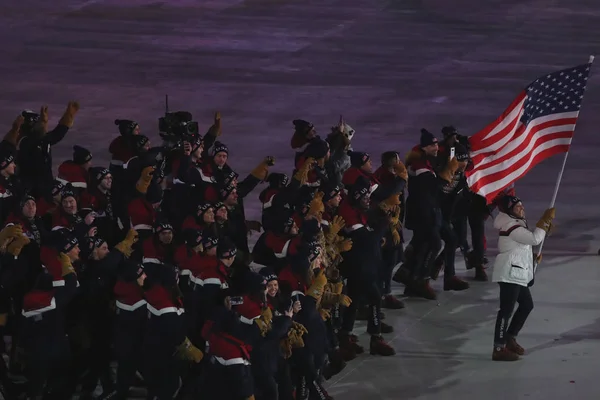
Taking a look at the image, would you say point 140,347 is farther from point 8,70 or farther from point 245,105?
point 8,70

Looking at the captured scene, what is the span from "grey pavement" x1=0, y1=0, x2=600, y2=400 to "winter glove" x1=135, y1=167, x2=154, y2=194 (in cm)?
291

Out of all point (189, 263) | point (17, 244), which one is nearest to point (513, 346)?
point (189, 263)

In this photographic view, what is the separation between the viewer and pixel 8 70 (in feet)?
94.0

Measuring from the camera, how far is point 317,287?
45.0ft

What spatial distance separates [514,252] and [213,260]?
339 cm

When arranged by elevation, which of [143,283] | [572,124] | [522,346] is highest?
[572,124]

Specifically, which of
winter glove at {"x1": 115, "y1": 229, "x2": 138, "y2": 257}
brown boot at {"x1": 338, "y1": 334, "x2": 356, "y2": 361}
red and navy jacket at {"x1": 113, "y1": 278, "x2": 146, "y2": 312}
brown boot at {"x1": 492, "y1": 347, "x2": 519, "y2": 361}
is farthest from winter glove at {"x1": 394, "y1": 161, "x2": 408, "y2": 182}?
red and navy jacket at {"x1": 113, "y1": 278, "x2": 146, "y2": 312}

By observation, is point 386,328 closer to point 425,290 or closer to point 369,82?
point 425,290

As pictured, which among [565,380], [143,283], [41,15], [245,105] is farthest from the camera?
[41,15]

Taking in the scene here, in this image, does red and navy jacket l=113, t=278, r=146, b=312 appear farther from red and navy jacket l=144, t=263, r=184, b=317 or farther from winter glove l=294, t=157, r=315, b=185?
winter glove l=294, t=157, r=315, b=185

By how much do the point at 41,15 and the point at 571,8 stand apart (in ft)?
40.3

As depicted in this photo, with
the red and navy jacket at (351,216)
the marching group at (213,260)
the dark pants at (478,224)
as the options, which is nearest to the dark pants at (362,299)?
the marching group at (213,260)

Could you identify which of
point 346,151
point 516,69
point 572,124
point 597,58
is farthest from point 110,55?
point 572,124

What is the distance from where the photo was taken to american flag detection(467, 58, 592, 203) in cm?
1606
